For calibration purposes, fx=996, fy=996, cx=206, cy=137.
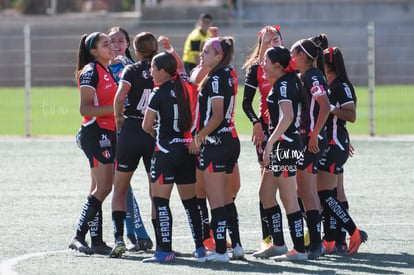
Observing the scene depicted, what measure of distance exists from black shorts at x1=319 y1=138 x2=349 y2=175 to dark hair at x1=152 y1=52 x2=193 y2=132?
1.49 m

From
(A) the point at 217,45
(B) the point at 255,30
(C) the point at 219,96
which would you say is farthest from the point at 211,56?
(B) the point at 255,30

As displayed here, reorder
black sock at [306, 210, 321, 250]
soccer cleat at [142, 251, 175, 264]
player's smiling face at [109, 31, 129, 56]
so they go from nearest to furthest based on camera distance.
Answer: soccer cleat at [142, 251, 175, 264]
black sock at [306, 210, 321, 250]
player's smiling face at [109, 31, 129, 56]

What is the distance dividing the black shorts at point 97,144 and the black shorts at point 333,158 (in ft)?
6.24

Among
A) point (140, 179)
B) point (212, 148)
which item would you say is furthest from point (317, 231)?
point (140, 179)

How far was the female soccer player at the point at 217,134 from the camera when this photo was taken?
8.17 meters

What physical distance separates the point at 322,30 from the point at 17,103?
30.5 ft

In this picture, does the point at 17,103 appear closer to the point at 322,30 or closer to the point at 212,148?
the point at 322,30

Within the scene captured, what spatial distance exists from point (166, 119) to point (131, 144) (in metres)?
0.56

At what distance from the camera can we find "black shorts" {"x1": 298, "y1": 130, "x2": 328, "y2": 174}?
8.62 meters

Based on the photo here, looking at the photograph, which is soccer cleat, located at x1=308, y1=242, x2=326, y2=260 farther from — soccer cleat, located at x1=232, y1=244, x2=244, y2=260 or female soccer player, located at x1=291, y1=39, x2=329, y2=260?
soccer cleat, located at x1=232, y1=244, x2=244, y2=260

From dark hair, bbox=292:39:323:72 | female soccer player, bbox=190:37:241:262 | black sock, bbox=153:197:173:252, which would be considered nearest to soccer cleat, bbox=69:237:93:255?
black sock, bbox=153:197:173:252

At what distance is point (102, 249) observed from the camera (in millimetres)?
8875

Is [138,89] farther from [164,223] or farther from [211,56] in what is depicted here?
[164,223]

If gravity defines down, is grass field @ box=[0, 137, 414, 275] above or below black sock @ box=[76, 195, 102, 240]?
below
